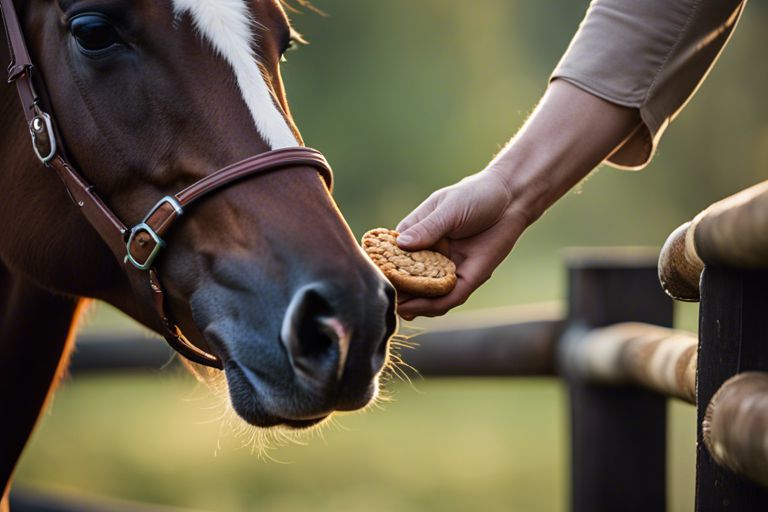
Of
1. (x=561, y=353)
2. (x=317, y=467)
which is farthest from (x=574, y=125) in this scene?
(x=317, y=467)

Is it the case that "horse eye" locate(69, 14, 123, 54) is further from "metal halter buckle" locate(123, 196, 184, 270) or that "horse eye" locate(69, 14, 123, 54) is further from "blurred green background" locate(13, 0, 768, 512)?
"blurred green background" locate(13, 0, 768, 512)

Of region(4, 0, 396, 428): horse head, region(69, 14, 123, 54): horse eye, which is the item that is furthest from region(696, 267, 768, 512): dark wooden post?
region(69, 14, 123, 54): horse eye

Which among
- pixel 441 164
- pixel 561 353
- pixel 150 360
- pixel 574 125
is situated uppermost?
pixel 574 125

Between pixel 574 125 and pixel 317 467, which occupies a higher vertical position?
pixel 574 125

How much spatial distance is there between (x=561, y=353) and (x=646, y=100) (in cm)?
141

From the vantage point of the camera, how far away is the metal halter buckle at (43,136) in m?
1.63

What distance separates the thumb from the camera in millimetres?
1580

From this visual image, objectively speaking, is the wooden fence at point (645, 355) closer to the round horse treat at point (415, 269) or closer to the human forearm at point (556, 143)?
the human forearm at point (556, 143)

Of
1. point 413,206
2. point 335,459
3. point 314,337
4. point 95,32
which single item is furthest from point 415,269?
point 413,206

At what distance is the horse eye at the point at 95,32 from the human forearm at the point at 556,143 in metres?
0.71

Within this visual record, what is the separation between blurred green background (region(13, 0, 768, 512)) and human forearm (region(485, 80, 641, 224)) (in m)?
3.33

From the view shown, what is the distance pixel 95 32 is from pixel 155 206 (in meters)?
0.31

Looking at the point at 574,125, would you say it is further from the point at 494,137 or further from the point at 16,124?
the point at 494,137

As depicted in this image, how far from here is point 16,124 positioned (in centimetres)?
175
